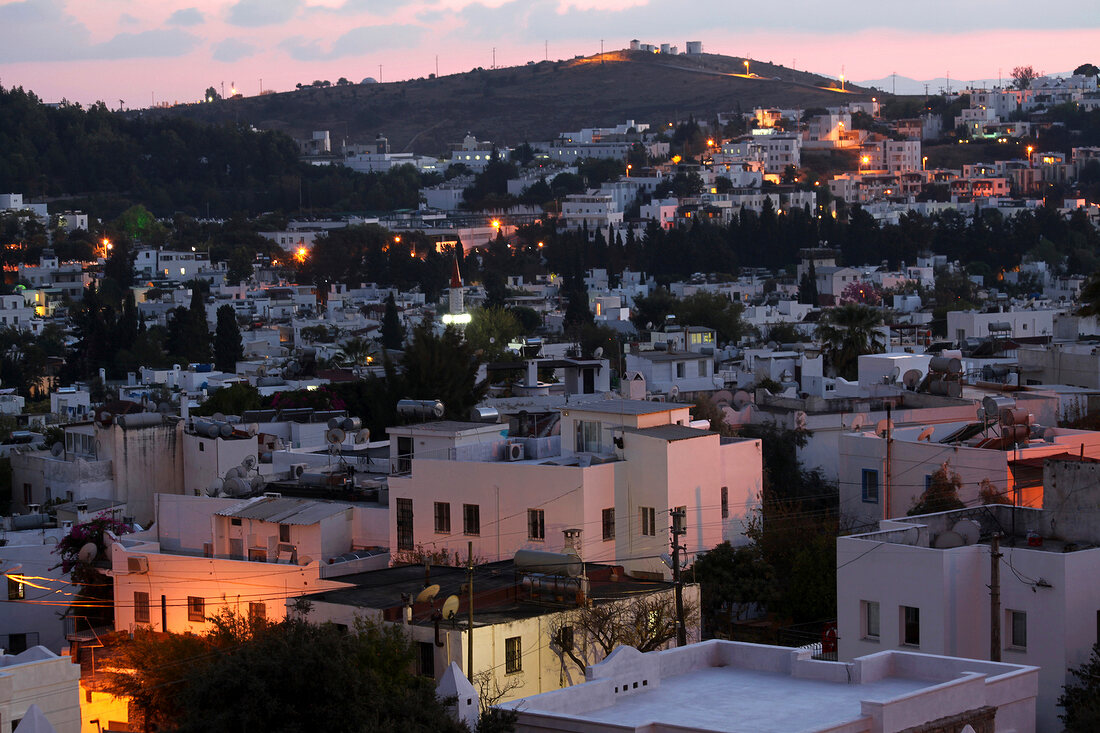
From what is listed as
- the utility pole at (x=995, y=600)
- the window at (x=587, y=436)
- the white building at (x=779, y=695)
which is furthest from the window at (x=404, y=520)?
the white building at (x=779, y=695)

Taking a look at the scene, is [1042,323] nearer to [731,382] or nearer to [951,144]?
[731,382]

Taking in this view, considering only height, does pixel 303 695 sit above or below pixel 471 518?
above

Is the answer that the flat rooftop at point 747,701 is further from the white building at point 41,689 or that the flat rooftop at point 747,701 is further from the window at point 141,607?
the window at point 141,607

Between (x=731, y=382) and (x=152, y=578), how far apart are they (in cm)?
1983

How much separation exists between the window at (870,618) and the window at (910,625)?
261mm

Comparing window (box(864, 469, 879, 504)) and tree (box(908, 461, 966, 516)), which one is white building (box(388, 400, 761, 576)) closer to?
window (box(864, 469, 879, 504))

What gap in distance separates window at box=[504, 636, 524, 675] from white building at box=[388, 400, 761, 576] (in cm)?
463

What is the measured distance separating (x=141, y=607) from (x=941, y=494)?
8809 mm

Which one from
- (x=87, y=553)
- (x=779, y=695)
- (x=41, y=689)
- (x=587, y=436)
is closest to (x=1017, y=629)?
(x=779, y=695)

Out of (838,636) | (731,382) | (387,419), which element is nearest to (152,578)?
(838,636)

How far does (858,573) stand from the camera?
1547 cm

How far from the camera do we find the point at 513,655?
15.4 metres

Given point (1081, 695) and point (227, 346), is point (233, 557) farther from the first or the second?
point (227, 346)

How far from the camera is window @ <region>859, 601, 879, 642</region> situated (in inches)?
607
